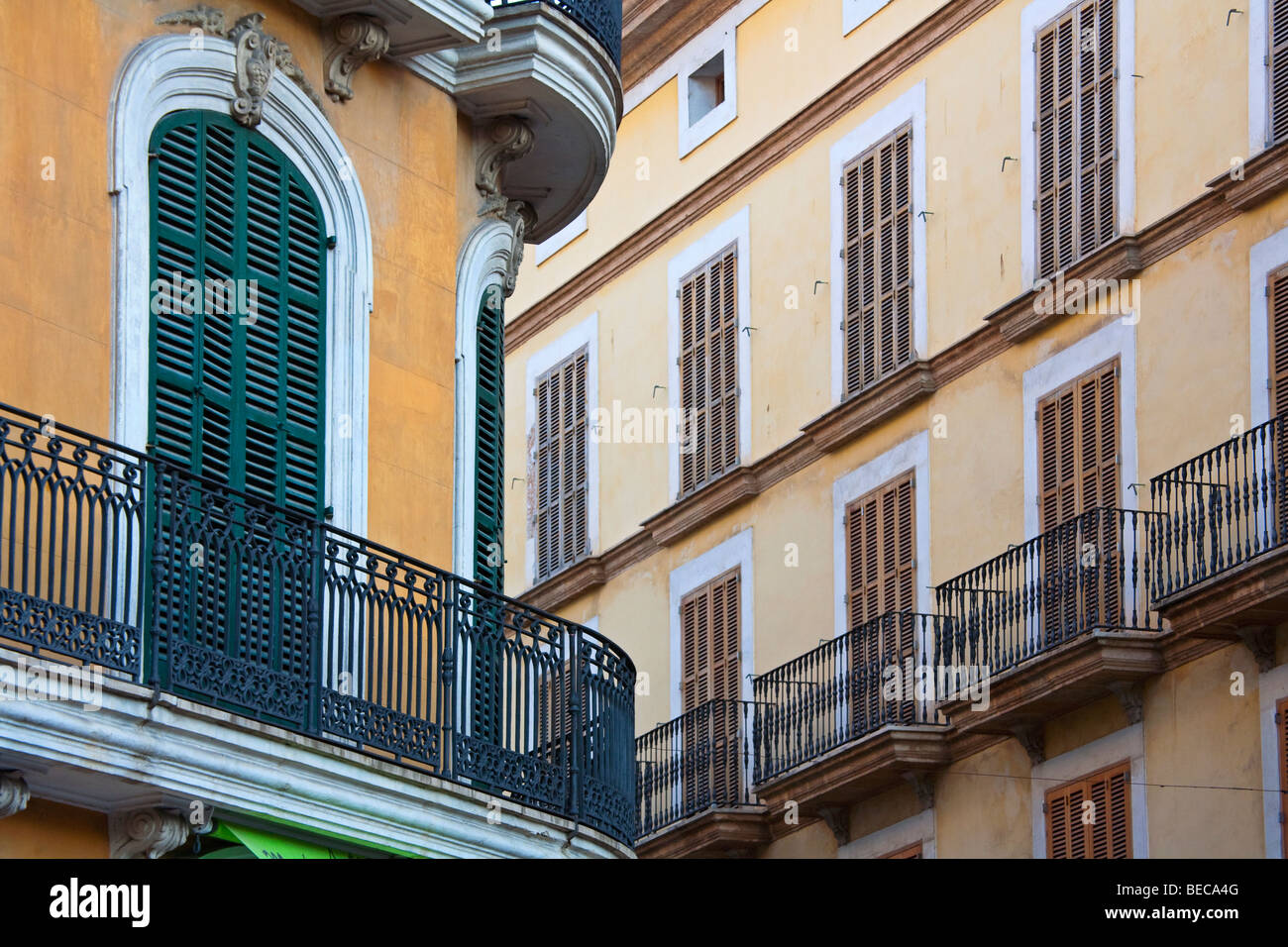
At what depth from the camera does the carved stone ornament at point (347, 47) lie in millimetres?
16641

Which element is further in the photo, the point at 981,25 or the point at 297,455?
the point at 981,25

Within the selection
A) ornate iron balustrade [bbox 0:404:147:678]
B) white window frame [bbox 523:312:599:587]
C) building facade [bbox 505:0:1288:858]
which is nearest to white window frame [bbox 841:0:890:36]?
building facade [bbox 505:0:1288:858]

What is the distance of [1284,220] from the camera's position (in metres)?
24.8

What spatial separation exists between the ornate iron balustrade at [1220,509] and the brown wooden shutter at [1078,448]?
0.99 m

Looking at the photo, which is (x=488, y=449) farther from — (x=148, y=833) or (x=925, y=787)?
(x=925, y=787)

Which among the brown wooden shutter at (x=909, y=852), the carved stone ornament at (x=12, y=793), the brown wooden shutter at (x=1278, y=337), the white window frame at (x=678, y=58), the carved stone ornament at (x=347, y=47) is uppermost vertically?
the white window frame at (x=678, y=58)

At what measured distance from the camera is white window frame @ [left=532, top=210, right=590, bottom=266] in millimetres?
34781

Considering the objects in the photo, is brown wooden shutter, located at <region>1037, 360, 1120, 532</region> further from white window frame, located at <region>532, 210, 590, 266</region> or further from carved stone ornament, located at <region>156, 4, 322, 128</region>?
carved stone ornament, located at <region>156, 4, 322, 128</region>

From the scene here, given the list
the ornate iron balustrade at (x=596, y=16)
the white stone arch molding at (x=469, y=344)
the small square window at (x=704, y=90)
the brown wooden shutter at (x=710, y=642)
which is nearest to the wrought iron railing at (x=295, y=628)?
the white stone arch molding at (x=469, y=344)

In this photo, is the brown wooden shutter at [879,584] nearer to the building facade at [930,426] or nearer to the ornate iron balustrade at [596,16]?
the building facade at [930,426]

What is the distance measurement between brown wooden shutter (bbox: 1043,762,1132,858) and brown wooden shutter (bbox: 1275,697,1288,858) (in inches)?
70.7
